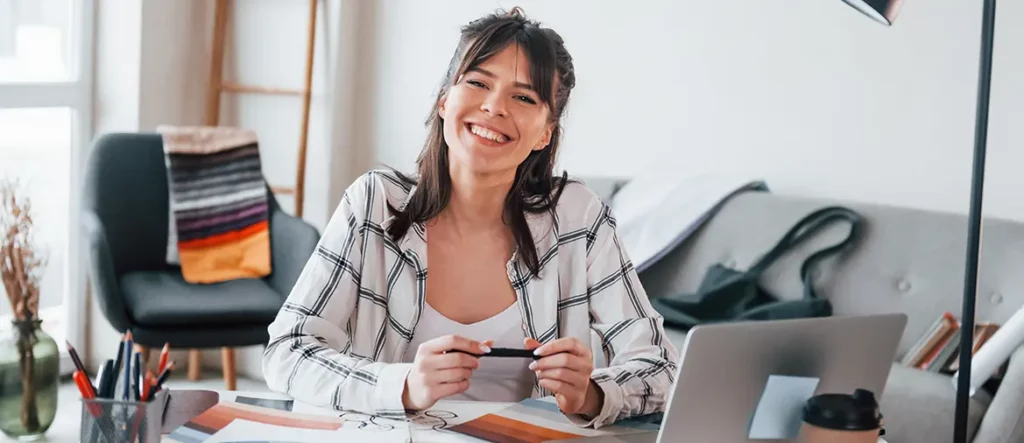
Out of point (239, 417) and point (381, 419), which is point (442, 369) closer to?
point (381, 419)

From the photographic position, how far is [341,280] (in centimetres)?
171

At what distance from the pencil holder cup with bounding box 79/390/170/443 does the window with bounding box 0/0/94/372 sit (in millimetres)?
2615

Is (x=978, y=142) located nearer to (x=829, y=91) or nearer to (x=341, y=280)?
(x=341, y=280)

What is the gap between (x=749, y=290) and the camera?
119 inches

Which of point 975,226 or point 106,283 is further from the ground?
point 975,226

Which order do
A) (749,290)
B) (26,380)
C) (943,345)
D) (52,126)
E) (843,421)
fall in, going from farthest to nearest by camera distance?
1. (52,126)
2. (749,290)
3. (26,380)
4. (943,345)
5. (843,421)

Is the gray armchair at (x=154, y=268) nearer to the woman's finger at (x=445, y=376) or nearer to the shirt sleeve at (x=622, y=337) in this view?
the shirt sleeve at (x=622, y=337)

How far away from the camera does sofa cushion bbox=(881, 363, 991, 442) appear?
2.51 metres

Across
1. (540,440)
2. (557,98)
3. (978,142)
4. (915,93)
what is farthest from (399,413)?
(915,93)

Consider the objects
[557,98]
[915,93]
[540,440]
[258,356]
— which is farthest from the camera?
[258,356]

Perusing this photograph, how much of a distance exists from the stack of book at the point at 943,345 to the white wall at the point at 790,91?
0.46m

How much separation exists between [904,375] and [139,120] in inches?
101

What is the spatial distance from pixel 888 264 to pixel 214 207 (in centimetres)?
200

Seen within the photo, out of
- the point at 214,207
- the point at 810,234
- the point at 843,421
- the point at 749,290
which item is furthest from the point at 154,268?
the point at 843,421
